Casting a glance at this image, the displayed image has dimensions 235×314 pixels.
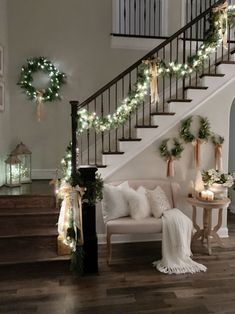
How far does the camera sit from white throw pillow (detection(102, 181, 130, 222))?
153 inches

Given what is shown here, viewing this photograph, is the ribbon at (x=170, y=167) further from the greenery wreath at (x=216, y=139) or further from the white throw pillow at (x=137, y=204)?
the greenery wreath at (x=216, y=139)

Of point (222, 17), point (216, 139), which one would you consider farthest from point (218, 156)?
point (222, 17)

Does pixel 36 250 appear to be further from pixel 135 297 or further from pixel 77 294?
pixel 135 297

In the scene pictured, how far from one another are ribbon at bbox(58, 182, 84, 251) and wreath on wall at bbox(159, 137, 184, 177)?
152 centimetres

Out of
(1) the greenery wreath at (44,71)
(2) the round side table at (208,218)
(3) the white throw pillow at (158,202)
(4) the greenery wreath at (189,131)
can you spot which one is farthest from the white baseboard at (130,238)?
(1) the greenery wreath at (44,71)

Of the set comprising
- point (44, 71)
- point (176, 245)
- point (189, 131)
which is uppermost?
point (44, 71)

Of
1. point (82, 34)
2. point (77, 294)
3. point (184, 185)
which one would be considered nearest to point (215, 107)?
point (184, 185)

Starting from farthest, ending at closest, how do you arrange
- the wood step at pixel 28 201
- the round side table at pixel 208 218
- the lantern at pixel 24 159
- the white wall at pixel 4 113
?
the lantern at pixel 24 159 → the white wall at pixel 4 113 → the wood step at pixel 28 201 → the round side table at pixel 208 218

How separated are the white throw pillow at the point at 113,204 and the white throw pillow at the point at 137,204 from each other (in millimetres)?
82

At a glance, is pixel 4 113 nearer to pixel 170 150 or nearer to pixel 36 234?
pixel 36 234

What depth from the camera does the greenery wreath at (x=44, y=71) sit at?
5289mm

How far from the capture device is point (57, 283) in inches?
127

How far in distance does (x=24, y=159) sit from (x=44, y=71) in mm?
1593

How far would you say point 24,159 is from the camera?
203 inches
